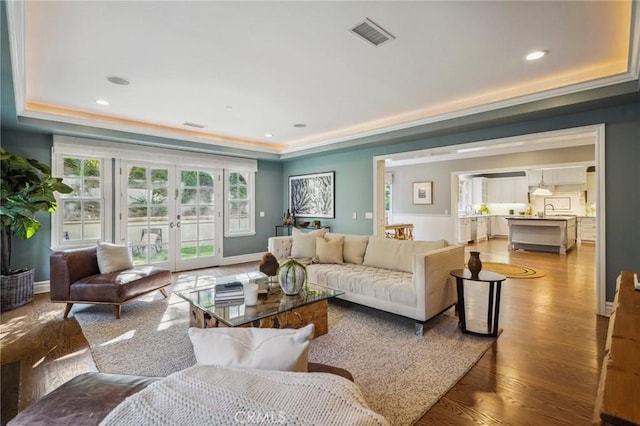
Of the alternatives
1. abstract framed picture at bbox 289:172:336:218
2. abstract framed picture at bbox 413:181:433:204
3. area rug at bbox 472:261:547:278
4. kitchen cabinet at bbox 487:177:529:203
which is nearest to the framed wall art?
kitchen cabinet at bbox 487:177:529:203

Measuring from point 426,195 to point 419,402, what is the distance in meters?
8.00

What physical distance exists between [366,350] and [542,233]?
294 inches

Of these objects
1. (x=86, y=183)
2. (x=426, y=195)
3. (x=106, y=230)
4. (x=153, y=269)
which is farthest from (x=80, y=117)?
(x=426, y=195)

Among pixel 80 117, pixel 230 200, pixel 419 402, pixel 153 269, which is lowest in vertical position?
pixel 419 402

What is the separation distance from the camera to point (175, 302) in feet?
13.3

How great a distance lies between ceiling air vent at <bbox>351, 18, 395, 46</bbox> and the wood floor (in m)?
2.69

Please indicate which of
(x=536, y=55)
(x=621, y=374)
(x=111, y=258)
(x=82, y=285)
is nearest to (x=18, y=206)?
(x=111, y=258)

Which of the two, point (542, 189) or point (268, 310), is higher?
point (542, 189)

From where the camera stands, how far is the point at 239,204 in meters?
6.82

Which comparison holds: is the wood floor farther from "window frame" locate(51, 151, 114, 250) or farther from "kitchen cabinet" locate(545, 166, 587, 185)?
"kitchen cabinet" locate(545, 166, 587, 185)

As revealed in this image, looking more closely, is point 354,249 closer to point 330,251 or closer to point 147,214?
point 330,251

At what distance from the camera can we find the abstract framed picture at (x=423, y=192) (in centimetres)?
925

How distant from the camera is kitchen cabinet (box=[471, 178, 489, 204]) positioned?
10.9m

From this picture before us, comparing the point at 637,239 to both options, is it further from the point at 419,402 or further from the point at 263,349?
the point at 263,349
